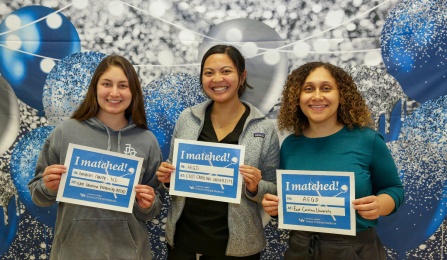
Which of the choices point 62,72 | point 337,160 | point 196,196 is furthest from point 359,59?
point 62,72

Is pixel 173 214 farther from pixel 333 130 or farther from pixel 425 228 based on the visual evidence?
pixel 425 228

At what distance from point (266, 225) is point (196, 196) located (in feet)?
2.87

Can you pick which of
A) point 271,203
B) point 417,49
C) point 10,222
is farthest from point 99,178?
point 417,49

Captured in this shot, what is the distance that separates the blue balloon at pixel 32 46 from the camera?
255cm

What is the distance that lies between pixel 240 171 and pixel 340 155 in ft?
1.41

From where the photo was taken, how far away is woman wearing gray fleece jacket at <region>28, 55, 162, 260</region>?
5.49 feet

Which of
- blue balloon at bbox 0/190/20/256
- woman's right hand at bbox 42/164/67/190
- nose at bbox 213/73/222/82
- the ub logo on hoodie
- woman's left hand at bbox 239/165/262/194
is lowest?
blue balloon at bbox 0/190/20/256

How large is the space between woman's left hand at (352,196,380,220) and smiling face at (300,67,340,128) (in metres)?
0.37

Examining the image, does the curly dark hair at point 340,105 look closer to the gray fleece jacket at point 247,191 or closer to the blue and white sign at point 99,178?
the gray fleece jacket at point 247,191

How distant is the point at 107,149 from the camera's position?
1758 millimetres

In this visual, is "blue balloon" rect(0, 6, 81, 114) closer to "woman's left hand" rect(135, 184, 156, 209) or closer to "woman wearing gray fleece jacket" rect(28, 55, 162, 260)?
"woman wearing gray fleece jacket" rect(28, 55, 162, 260)

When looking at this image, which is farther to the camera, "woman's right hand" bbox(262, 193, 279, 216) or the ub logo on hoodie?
the ub logo on hoodie

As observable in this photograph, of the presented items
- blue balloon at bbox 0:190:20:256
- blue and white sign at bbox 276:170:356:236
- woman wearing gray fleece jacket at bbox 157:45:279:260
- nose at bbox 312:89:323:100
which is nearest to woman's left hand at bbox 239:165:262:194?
woman wearing gray fleece jacket at bbox 157:45:279:260

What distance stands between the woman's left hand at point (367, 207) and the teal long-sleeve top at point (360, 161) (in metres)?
0.08
